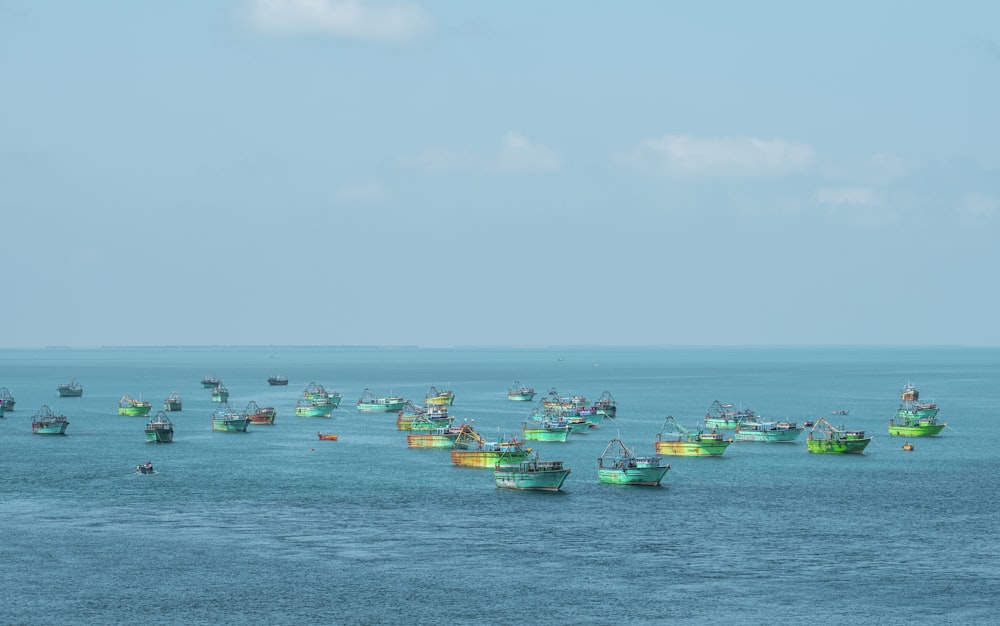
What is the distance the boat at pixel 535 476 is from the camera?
448 ft

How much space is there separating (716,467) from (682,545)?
58332mm

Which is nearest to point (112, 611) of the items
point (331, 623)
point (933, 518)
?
point (331, 623)

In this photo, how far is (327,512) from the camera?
122 meters

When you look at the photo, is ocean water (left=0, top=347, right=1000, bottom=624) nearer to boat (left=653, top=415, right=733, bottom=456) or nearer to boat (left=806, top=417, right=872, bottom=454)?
boat (left=653, top=415, right=733, bottom=456)

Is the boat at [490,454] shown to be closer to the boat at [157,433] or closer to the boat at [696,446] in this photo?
the boat at [696,446]

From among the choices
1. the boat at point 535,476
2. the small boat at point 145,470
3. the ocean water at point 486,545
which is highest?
the boat at point 535,476

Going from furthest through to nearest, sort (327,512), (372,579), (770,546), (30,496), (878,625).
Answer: (30,496) < (327,512) < (770,546) < (372,579) < (878,625)

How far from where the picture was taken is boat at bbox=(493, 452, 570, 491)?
136 meters

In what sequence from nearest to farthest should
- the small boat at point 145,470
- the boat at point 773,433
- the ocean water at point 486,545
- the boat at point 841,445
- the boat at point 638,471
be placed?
the ocean water at point 486,545 < the boat at point 638,471 < the small boat at point 145,470 < the boat at point 841,445 < the boat at point 773,433

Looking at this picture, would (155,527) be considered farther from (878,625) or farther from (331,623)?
(878,625)

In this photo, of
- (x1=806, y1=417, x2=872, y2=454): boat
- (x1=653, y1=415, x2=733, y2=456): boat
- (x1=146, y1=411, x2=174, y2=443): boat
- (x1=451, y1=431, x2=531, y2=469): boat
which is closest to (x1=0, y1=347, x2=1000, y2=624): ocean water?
(x1=451, y1=431, x2=531, y2=469): boat

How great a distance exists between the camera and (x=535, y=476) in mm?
136250

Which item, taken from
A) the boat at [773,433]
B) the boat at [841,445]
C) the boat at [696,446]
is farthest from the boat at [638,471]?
the boat at [773,433]

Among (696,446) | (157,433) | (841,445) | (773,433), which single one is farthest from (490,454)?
(157,433)
